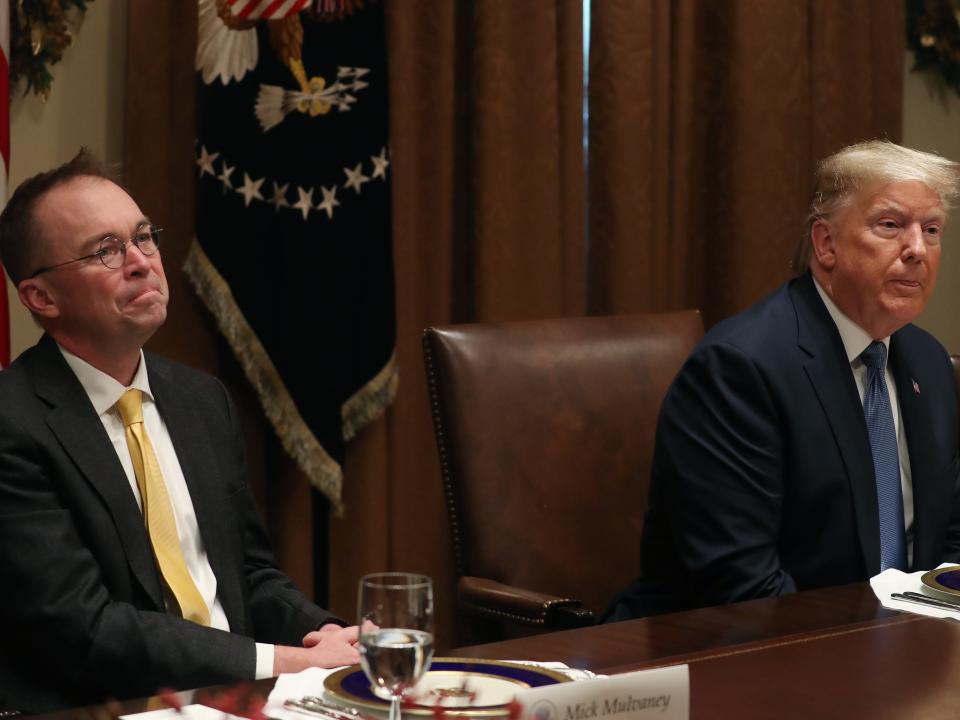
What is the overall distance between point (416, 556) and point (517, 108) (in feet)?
3.95

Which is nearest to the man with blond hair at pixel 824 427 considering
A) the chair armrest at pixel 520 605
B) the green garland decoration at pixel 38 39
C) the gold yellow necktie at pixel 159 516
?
the chair armrest at pixel 520 605

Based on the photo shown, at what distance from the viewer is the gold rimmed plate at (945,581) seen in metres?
2.02

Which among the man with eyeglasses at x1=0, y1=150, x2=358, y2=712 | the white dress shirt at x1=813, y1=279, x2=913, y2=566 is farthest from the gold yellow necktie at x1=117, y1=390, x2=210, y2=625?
the white dress shirt at x1=813, y1=279, x2=913, y2=566

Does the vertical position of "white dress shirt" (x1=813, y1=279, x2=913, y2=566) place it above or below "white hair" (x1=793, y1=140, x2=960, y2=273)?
below

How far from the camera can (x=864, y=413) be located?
2.67 metres

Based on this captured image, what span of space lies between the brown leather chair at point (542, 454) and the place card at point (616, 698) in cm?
113

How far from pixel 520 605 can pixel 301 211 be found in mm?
1222

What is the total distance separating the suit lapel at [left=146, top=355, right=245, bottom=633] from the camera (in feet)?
7.34

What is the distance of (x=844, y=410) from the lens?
Result: 103 inches

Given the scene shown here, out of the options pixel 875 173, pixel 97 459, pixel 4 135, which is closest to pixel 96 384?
pixel 97 459

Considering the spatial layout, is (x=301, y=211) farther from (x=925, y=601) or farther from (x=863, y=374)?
(x=925, y=601)

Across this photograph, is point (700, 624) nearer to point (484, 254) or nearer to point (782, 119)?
point (484, 254)

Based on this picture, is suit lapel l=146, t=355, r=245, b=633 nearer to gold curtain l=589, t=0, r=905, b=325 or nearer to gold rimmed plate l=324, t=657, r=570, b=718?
gold rimmed plate l=324, t=657, r=570, b=718

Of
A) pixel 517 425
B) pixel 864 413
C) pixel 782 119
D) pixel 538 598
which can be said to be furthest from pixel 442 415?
pixel 782 119
